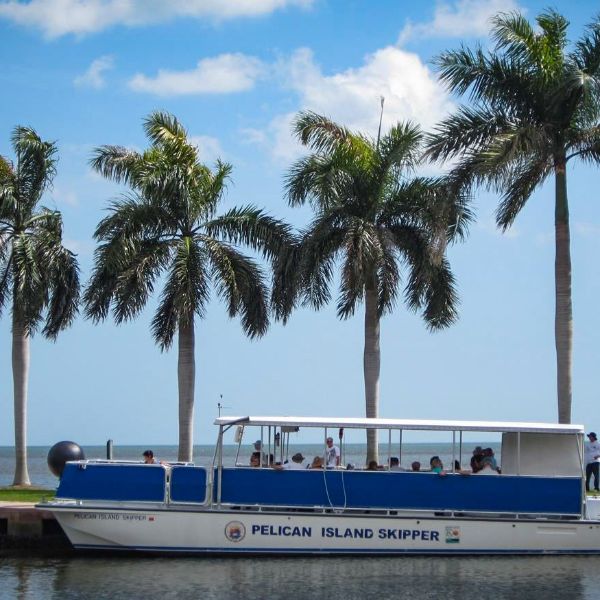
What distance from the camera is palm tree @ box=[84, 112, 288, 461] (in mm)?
37750

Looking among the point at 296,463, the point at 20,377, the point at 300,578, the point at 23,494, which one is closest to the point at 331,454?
the point at 296,463

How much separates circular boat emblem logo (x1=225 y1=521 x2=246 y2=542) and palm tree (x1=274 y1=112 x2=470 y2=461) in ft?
32.3

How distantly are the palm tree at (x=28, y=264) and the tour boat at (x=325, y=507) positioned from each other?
12.1 meters

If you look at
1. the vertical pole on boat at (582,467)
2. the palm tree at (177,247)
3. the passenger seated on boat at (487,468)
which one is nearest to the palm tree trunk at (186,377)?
the palm tree at (177,247)

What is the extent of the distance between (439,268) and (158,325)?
30.1ft

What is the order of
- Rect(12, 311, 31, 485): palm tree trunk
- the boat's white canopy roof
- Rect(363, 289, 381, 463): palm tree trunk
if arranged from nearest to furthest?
the boat's white canopy roof < Rect(363, 289, 381, 463): palm tree trunk < Rect(12, 311, 31, 485): palm tree trunk

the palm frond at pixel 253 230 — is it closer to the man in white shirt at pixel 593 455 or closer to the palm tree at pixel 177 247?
the palm tree at pixel 177 247

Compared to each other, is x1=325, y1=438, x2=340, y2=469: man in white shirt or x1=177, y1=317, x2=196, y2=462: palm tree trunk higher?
x1=177, y1=317, x2=196, y2=462: palm tree trunk

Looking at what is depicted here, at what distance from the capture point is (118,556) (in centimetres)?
2928

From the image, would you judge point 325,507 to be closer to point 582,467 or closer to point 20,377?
point 582,467

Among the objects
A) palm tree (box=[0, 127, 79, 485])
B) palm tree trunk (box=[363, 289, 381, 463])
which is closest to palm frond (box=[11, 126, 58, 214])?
palm tree (box=[0, 127, 79, 485])

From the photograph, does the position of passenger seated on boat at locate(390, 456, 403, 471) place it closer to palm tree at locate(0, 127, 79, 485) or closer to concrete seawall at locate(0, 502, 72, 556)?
concrete seawall at locate(0, 502, 72, 556)

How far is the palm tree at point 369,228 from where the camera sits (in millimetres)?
37312

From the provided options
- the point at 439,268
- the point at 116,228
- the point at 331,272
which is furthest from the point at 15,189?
the point at 439,268
